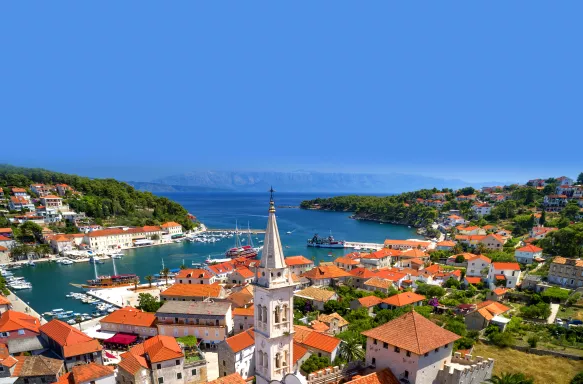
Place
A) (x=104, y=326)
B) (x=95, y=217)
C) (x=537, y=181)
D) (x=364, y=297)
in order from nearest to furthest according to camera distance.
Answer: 1. (x=104, y=326)
2. (x=364, y=297)
3. (x=95, y=217)
4. (x=537, y=181)

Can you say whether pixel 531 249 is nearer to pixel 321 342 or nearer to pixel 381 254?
pixel 381 254

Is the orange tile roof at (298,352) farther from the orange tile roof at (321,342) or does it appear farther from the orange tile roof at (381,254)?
the orange tile roof at (381,254)

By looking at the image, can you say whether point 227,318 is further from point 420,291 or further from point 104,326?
point 420,291

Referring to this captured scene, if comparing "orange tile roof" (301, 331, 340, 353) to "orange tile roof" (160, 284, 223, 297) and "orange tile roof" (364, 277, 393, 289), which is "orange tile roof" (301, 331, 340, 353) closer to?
"orange tile roof" (160, 284, 223, 297)

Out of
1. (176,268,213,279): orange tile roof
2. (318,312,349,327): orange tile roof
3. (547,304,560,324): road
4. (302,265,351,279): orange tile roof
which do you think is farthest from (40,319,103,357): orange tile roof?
(547,304,560,324): road

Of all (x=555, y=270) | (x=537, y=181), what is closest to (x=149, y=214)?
(x=555, y=270)

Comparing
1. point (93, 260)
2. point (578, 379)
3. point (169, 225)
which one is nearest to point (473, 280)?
point (578, 379)
